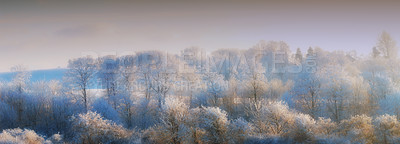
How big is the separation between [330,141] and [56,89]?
4437 centimetres

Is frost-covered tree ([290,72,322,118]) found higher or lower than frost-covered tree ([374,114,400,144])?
higher

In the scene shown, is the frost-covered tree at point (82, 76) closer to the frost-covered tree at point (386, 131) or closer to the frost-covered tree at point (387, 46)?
the frost-covered tree at point (386, 131)

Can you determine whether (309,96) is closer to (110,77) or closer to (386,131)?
(386,131)

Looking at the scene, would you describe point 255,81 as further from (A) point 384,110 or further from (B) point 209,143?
(A) point 384,110

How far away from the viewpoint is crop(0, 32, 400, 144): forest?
2564cm

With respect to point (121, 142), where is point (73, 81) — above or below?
above

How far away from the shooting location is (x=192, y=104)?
41594 millimetres

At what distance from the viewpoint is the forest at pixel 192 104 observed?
84.1ft

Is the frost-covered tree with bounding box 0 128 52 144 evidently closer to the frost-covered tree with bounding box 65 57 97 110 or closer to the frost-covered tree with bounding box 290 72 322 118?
the frost-covered tree with bounding box 65 57 97 110

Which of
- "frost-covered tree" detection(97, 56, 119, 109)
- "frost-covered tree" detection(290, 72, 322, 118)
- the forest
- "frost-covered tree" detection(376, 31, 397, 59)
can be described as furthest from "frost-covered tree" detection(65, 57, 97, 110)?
"frost-covered tree" detection(376, 31, 397, 59)

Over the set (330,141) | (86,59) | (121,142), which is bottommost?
(121,142)

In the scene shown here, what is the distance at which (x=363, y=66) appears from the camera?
1933 inches

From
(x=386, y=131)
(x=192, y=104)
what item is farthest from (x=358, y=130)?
(x=192, y=104)

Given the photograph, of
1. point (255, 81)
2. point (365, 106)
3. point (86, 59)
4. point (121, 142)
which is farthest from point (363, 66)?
point (86, 59)
